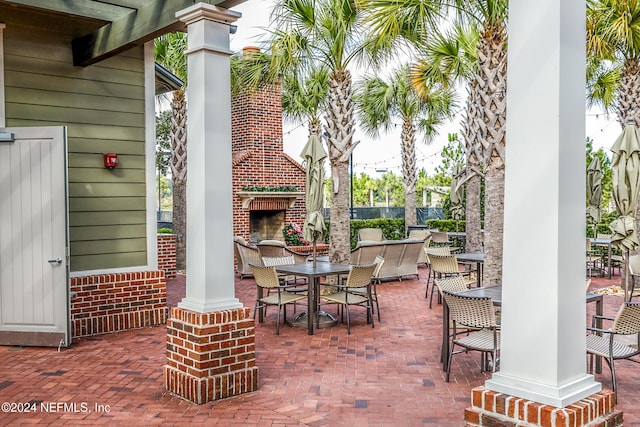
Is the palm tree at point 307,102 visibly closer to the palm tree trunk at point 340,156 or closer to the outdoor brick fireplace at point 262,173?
the outdoor brick fireplace at point 262,173

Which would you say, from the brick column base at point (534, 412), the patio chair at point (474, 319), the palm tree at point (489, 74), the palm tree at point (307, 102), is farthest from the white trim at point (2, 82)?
the palm tree at point (307, 102)

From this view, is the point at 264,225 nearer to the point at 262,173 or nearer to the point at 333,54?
the point at 262,173

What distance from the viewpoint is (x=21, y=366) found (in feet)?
17.0

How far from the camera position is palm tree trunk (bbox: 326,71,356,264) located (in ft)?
31.2

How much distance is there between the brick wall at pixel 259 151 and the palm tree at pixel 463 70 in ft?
13.3

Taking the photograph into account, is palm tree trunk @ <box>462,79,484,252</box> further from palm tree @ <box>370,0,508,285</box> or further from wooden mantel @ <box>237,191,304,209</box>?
wooden mantel @ <box>237,191,304,209</box>

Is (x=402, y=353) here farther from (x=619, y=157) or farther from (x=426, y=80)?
(x=426, y=80)

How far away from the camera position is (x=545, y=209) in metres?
2.14

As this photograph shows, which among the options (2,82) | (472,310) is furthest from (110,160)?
(472,310)

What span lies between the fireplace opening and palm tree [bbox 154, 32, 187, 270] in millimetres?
2420

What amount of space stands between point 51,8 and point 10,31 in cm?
77

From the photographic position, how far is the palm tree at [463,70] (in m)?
10.1

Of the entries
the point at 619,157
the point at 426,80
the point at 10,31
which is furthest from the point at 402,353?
the point at 426,80

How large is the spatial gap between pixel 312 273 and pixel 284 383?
7.03ft
